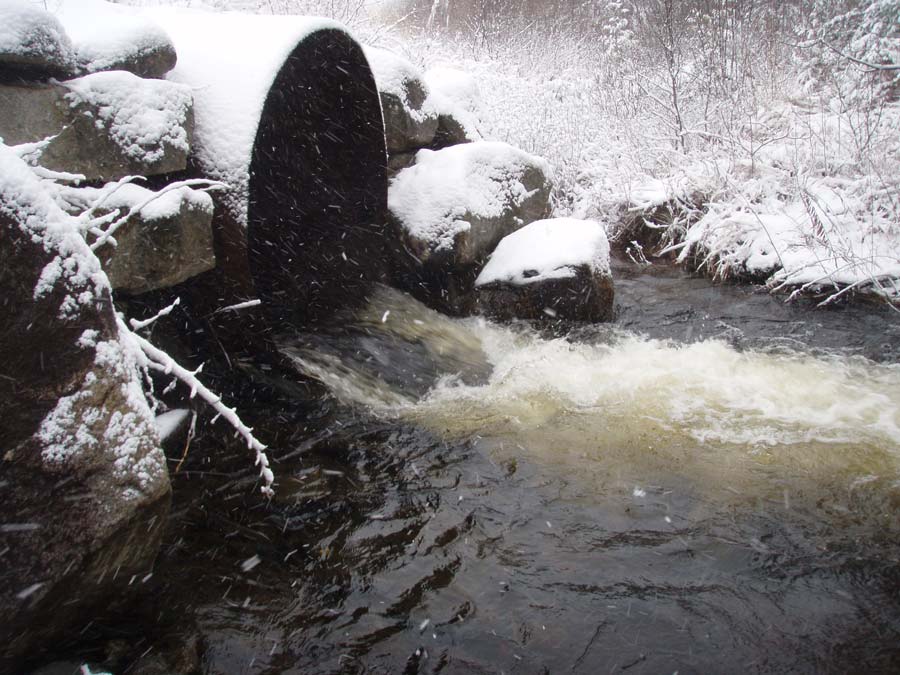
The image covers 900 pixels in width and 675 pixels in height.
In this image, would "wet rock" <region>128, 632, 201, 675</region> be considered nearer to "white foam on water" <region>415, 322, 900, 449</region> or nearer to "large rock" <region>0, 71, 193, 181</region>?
"white foam on water" <region>415, 322, 900, 449</region>

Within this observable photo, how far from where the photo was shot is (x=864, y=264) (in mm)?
5211

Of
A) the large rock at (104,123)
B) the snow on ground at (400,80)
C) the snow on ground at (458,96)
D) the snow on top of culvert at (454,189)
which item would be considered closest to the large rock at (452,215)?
the snow on top of culvert at (454,189)

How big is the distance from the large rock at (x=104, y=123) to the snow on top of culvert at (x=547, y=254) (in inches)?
121

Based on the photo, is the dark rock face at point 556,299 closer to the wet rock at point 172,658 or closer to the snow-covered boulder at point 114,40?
the snow-covered boulder at point 114,40

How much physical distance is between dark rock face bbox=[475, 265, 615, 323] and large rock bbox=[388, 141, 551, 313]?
0.33 metres

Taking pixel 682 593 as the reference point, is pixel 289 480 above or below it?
below

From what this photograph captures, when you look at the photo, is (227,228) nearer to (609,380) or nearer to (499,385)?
(499,385)

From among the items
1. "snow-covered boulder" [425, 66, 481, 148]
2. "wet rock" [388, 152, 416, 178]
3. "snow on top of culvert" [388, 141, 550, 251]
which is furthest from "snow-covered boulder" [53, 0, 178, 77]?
"snow-covered boulder" [425, 66, 481, 148]

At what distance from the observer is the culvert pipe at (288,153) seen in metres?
3.73

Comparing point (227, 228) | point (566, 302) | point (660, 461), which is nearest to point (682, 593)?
point (660, 461)

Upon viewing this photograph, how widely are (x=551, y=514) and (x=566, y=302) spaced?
3.00m

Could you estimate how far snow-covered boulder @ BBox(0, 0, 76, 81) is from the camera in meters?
2.88

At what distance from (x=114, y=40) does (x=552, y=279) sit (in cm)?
375

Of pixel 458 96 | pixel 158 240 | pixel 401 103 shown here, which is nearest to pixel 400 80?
pixel 401 103
